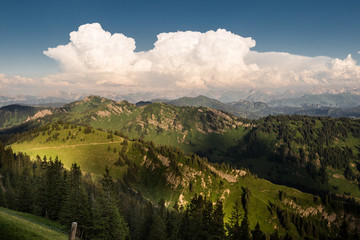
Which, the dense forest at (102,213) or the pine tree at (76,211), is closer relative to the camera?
the dense forest at (102,213)

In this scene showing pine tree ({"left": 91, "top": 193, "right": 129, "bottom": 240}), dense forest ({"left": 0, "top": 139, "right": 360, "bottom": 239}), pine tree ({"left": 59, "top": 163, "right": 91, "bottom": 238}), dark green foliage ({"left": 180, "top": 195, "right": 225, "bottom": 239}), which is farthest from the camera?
dark green foliage ({"left": 180, "top": 195, "right": 225, "bottom": 239})

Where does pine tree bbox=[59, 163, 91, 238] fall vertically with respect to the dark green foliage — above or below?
above

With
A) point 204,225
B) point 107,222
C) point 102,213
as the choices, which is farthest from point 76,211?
point 204,225

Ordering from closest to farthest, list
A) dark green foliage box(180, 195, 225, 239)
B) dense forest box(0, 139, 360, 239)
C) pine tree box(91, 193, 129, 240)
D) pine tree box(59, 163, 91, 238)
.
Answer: pine tree box(91, 193, 129, 240), dense forest box(0, 139, 360, 239), pine tree box(59, 163, 91, 238), dark green foliage box(180, 195, 225, 239)

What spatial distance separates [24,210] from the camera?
70.9m

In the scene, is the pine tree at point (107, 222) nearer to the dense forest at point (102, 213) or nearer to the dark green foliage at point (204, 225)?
the dense forest at point (102, 213)

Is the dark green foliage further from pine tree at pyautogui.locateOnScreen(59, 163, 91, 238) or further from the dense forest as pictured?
pine tree at pyautogui.locateOnScreen(59, 163, 91, 238)

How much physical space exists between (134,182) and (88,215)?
129 m

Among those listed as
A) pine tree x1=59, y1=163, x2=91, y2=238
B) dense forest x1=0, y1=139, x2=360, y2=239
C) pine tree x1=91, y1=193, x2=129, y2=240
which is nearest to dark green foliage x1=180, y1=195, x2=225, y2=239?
dense forest x1=0, y1=139, x2=360, y2=239

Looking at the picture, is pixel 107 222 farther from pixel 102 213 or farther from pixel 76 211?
pixel 76 211

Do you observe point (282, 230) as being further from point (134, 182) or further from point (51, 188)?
point (51, 188)

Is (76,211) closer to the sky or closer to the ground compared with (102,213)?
closer to the ground

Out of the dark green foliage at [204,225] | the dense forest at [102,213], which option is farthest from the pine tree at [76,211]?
the dark green foliage at [204,225]

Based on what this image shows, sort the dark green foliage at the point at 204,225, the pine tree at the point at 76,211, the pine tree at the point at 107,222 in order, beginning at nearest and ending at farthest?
the pine tree at the point at 107,222 < the pine tree at the point at 76,211 < the dark green foliage at the point at 204,225
